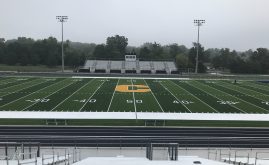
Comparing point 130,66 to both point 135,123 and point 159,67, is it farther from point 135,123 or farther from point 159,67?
point 135,123

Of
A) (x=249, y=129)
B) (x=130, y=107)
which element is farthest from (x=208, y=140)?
(x=130, y=107)

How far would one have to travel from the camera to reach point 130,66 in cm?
6762

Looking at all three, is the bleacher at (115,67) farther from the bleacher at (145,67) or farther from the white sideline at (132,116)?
the white sideline at (132,116)

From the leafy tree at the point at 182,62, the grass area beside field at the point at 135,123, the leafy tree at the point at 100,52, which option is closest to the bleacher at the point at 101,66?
the leafy tree at the point at 100,52

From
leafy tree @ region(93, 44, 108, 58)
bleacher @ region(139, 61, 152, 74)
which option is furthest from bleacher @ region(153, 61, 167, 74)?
leafy tree @ region(93, 44, 108, 58)

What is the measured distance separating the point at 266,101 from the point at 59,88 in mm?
21193

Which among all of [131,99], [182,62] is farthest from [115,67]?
[131,99]

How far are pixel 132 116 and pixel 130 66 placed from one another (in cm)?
4480

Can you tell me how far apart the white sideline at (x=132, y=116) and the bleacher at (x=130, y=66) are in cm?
3925

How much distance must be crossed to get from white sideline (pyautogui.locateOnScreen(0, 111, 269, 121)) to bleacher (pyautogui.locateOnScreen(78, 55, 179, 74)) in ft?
129

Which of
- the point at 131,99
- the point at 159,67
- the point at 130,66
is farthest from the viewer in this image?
the point at 159,67

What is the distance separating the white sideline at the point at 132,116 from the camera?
22.7 m

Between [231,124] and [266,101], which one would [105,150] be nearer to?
[231,124]

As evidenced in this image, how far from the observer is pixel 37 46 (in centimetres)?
8425
